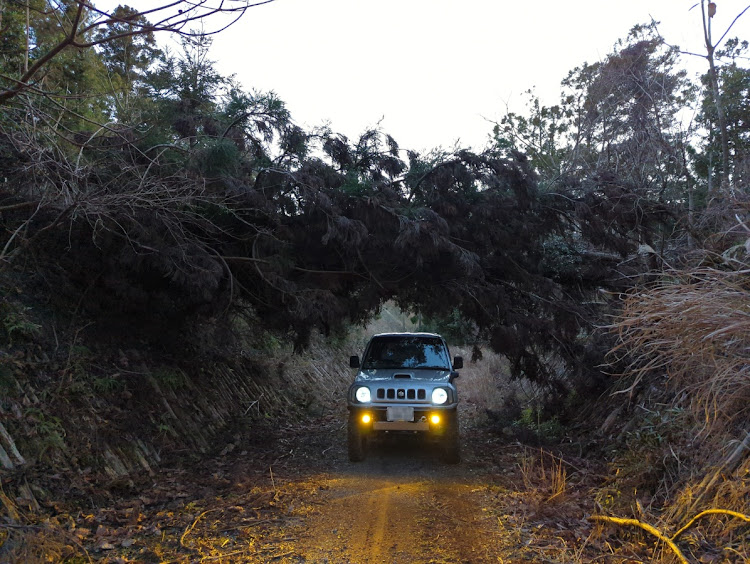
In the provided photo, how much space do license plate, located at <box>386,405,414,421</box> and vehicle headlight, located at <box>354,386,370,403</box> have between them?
37 cm

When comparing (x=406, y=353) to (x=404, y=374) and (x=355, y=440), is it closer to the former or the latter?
(x=404, y=374)

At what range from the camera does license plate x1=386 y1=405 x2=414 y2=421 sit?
7832 mm

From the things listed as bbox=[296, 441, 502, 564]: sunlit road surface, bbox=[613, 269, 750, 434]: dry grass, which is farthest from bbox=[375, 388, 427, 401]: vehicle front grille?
bbox=[613, 269, 750, 434]: dry grass

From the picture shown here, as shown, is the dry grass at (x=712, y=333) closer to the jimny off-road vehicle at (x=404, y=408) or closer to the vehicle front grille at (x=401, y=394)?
the jimny off-road vehicle at (x=404, y=408)

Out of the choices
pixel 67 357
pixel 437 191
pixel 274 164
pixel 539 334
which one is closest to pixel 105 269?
pixel 67 357

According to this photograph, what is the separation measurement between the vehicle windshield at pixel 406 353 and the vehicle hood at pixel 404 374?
17cm

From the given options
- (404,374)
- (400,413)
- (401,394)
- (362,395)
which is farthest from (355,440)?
(404,374)

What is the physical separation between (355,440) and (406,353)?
1881 millimetres

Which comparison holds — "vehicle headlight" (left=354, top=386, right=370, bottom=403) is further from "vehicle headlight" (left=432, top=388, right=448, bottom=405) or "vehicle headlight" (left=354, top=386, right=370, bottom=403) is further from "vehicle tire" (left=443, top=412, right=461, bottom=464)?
"vehicle tire" (left=443, top=412, right=461, bottom=464)

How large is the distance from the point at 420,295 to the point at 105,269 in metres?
5.40

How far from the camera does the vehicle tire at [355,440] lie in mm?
8031

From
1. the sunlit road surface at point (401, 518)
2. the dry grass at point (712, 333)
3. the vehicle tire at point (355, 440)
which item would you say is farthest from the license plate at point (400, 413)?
the dry grass at point (712, 333)

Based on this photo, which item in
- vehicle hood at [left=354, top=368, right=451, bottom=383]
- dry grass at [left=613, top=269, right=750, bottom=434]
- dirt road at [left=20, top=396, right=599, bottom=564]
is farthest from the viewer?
vehicle hood at [left=354, top=368, right=451, bottom=383]

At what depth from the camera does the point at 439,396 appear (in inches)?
311
